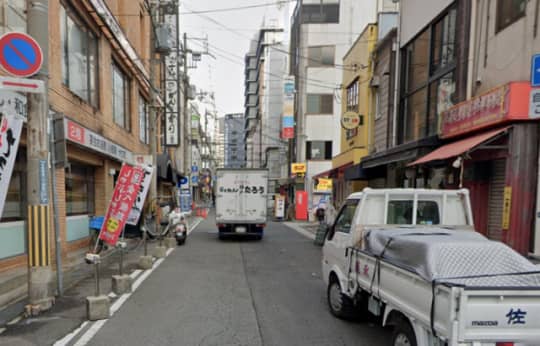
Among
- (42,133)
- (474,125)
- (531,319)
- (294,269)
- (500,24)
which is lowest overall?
(294,269)

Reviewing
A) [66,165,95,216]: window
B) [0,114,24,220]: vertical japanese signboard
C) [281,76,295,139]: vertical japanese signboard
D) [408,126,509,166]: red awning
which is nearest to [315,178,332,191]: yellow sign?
[281,76,295,139]: vertical japanese signboard

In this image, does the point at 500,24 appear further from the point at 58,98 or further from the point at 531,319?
the point at 58,98

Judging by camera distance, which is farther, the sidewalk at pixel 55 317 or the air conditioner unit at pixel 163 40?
the air conditioner unit at pixel 163 40

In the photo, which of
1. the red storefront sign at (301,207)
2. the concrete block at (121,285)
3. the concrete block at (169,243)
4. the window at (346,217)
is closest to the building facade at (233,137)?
the red storefront sign at (301,207)

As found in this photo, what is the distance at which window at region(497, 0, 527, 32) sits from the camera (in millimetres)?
6508

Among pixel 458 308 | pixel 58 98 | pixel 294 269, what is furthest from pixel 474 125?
pixel 58 98

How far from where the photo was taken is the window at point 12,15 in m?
6.40

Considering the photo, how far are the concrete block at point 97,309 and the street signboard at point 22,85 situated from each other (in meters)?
3.24

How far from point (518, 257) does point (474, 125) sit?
16.1ft

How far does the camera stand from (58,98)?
7.70 m

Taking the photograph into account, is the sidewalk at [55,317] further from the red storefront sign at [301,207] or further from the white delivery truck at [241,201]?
the red storefront sign at [301,207]

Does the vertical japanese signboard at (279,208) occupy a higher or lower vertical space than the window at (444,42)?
lower

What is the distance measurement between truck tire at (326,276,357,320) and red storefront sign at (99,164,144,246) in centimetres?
428

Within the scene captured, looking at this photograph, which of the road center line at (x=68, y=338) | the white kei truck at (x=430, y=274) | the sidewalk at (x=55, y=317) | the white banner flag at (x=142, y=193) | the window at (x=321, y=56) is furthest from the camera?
the window at (x=321, y=56)
